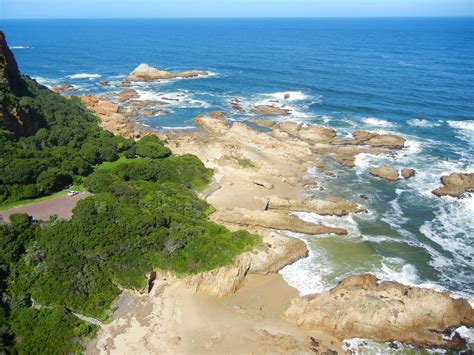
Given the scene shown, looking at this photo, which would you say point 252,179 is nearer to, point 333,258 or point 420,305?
point 333,258

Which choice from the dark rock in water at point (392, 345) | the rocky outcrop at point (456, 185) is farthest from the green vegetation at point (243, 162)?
the dark rock in water at point (392, 345)

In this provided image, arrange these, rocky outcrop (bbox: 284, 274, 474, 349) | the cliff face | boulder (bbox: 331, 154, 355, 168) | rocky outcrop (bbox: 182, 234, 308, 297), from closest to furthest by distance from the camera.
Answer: rocky outcrop (bbox: 284, 274, 474, 349), rocky outcrop (bbox: 182, 234, 308, 297), the cliff face, boulder (bbox: 331, 154, 355, 168)

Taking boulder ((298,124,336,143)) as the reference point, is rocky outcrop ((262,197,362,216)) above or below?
below

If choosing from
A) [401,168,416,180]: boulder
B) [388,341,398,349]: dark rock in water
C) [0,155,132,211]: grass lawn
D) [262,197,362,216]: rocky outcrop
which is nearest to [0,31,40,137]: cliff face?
[0,155,132,211]: grass lawn

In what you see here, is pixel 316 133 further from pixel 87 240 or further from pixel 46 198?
pixel 87 240

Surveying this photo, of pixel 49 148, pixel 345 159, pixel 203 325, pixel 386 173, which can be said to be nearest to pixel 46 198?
pixel 49 148

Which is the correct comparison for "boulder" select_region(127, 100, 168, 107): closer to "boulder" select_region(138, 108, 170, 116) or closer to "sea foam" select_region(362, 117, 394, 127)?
"boulder" select_region(138, 108, 170, 116)
